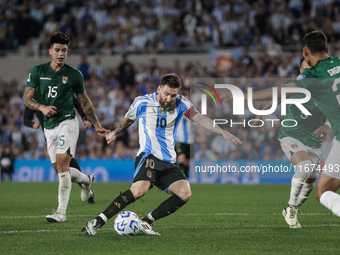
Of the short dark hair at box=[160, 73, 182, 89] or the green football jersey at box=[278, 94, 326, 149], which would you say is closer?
the short dark hair at box=[160, 73, 182, 89]

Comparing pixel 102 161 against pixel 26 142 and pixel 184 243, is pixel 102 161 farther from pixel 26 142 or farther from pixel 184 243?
pixel 184 243

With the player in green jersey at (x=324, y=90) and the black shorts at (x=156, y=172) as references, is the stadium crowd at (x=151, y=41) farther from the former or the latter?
the player in green jersey at (x=324, y=90)

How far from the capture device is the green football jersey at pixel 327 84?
17.7 ft

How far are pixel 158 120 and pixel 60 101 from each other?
6.36 ft

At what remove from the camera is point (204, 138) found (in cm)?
1599

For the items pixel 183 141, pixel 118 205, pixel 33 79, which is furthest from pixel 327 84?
pixel 183 141

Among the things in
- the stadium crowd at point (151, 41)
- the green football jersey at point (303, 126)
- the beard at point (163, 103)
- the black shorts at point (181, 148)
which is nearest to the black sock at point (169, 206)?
the beard at point (163, 103)

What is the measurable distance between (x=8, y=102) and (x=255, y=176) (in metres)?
10.0

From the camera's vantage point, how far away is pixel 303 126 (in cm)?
703

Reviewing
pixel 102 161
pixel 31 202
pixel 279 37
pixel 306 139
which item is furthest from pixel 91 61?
pixel 306 139

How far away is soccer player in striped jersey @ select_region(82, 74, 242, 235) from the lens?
5.89m

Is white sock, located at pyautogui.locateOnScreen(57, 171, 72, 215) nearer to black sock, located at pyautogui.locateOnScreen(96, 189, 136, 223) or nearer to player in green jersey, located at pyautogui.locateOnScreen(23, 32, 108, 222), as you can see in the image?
player in green jersey, located at pyautogui.locateOnScreen(23, 32, 108, 222)

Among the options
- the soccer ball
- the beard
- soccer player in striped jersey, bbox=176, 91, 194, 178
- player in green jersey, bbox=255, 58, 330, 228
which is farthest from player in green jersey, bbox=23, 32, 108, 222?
soccer player in striped jersey, bbox=176, 91, 194, 178

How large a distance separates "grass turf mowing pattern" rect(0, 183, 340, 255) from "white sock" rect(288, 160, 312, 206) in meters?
0.41
